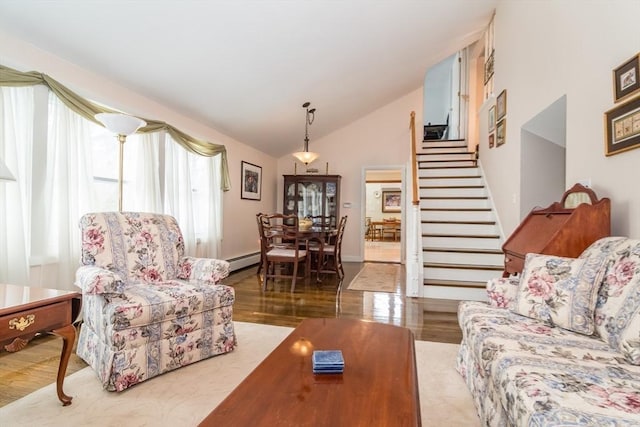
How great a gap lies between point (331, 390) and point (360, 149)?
6.05m

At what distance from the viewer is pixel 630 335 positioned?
130 cm

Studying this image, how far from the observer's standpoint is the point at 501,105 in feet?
13.8

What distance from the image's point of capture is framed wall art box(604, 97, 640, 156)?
183 centimetres

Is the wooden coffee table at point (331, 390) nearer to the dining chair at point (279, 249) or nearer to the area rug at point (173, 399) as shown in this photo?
the area rug at point (173, 399)

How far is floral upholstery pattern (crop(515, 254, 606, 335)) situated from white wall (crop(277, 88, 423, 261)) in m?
4.84

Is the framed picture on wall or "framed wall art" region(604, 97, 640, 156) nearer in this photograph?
"framed wall art" region(604, 97, 640, 156)

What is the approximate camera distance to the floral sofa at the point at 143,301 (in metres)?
1.76

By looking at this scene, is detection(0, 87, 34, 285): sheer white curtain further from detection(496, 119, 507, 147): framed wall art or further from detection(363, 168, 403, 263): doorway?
detection(363, 168, 403, 263): doorway

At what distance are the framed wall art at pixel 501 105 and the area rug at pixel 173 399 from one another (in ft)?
10.9

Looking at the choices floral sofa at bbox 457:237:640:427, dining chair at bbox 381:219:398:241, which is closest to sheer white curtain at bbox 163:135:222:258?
floral sofa at bbox 457:237:640:427

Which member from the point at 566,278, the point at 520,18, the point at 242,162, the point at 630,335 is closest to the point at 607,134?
the point at 566,278

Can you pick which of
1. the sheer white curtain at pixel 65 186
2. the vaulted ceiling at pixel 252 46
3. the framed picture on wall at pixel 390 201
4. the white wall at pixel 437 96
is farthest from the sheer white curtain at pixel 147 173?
the framed picture on wall at pixel 390 201

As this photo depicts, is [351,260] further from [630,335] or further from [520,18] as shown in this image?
[630,335]

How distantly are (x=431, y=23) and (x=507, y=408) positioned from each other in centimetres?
439
